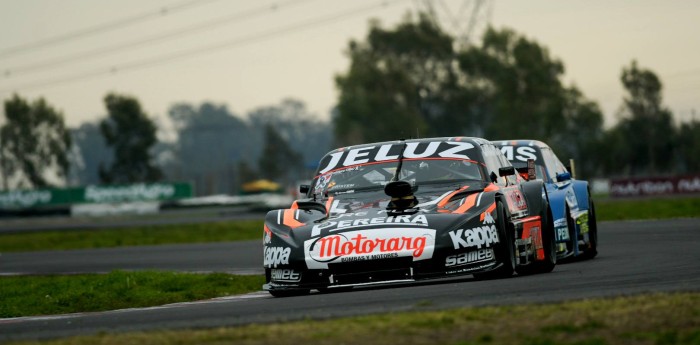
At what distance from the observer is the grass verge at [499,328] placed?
7.27 metres

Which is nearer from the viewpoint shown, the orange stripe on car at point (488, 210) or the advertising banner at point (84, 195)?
the orange stripe on car at point (488, 210)

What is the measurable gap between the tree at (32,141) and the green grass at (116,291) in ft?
282

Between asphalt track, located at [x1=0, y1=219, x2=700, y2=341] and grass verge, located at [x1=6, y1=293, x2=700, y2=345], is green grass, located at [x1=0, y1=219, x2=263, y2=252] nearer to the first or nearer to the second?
asphalt track, located at [x1=0, y1=219, x2=700, y2=341]

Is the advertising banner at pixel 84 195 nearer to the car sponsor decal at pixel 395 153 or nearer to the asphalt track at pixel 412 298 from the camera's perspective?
the asphalt track at pixel 412 298

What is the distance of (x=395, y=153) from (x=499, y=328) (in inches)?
216

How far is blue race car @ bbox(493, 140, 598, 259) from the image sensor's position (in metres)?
15.5

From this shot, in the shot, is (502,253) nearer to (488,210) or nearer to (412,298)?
(488,210)

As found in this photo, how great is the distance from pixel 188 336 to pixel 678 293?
10.7 ft

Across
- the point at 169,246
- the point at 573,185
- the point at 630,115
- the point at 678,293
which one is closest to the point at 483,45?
the point at 630,115

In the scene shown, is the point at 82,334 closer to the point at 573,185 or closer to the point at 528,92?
the point at 573,185

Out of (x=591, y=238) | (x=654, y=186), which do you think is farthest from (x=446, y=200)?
(x=654, y=186)

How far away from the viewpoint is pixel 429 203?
11.9 metres

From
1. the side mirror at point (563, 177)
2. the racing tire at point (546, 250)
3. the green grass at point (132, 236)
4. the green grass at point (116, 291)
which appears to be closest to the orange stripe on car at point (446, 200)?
the racing tire at point (546, 250)

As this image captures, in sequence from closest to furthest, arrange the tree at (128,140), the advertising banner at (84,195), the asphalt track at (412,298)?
the asphalt track at (412,298) → the advertising banner at (84,195) → the tree at (128,140)
